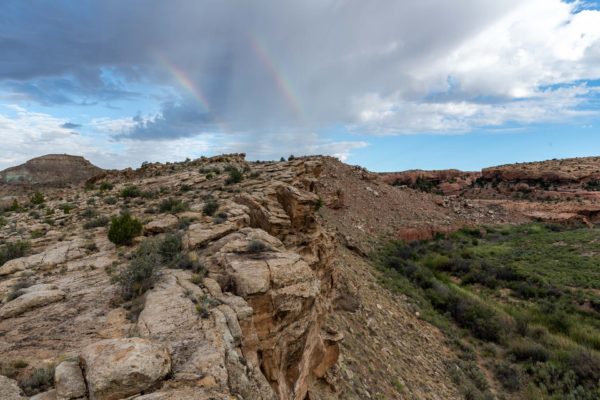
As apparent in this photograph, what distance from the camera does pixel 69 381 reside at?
3.67 metres

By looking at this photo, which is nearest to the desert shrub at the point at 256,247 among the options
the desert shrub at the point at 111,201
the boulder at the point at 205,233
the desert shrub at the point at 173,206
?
the boulder at the point at 205,233

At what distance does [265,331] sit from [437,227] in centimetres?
3323

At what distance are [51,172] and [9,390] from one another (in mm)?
53599

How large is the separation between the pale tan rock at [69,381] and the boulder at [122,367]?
134 mm

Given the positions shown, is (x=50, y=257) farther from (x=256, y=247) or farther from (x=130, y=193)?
(x=130, y=193)

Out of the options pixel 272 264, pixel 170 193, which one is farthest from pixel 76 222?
pixel 272 264

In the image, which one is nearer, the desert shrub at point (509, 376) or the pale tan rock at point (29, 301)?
the pale tan rock at point (29, 301)

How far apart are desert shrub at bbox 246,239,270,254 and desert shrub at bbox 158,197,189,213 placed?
462cm

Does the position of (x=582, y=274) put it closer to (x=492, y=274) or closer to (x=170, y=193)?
(x=492, y=274)

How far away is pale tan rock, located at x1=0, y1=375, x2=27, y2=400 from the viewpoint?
371cm

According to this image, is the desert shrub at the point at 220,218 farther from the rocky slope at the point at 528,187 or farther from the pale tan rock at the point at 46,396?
the rocky slope at the point at 528,187

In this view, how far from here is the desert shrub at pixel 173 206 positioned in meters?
11.5

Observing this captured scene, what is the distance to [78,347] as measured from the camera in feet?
16.0

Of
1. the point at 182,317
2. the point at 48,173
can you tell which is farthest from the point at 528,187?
the point at 48,173
